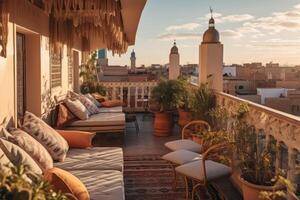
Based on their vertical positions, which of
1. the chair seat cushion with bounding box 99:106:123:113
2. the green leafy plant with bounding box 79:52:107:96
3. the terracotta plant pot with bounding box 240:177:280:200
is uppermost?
the green leafy plant with bounding box 79:52:107:96

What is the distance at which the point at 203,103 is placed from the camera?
19.0ft

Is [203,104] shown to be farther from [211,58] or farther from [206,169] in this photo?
[206,169]

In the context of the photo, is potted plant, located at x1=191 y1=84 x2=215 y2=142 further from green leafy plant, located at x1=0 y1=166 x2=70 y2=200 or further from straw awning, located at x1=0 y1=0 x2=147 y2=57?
green leafy plant, located at x1=0 y1=166 x2=70 y2=200

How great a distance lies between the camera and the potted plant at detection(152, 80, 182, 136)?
7535 millimetres

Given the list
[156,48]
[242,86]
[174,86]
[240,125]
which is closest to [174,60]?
[174,86]

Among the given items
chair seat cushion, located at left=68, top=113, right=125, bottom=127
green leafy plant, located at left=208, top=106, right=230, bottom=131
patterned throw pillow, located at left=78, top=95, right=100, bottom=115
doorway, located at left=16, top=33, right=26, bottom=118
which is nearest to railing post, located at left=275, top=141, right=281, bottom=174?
green leafy plant, located at left=208, top=106, right=230, bottom=131

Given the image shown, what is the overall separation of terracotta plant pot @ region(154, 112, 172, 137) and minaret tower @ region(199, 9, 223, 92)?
154cm

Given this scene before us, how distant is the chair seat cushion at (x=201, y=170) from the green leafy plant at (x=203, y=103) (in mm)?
1984

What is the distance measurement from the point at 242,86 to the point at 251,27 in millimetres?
8045

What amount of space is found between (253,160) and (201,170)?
20.8 inches

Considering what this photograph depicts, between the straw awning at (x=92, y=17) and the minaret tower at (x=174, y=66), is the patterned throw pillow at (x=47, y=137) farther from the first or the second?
the minaret tower at (x=174, y=66)

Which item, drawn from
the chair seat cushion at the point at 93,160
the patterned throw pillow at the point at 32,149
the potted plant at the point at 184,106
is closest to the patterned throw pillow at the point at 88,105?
the potted plant at the point at 184,106

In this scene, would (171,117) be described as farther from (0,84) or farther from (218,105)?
(0,84)

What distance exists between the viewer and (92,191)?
10.0 ft
